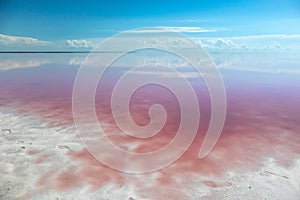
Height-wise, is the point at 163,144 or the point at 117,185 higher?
the point at 163,144

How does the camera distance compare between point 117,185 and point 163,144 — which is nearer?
point 117,185

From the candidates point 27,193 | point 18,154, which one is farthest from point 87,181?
point 18,154

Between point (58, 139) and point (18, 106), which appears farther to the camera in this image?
point (18, 106)

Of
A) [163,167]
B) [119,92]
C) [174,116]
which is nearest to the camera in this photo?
[163,167]

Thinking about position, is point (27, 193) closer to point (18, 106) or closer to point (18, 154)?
point (18, 154)

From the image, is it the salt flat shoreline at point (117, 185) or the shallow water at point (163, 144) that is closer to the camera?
the salt flat shoreline at point (117, 185)

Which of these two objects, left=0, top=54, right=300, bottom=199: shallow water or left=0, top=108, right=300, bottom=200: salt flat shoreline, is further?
left=0, top=54, right=300, bottom=199: shallow water

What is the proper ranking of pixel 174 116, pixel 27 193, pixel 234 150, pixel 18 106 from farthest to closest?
1. pixel 18 106
2. pixel 174 116
3. pixel 234 150
4. pixel 27 193

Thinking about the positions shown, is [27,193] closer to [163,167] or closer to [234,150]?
[163,167]
